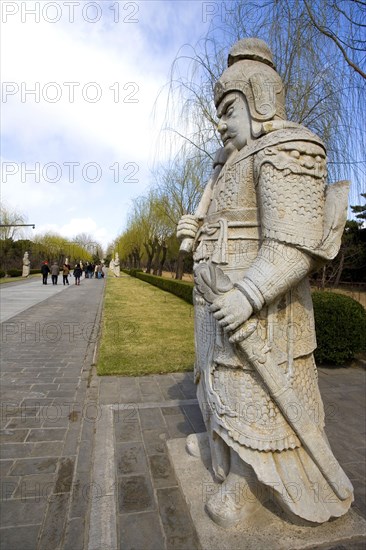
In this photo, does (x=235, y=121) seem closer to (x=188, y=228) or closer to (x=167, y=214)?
(x=188, y=228)

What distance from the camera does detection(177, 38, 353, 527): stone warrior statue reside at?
1626 millimetres

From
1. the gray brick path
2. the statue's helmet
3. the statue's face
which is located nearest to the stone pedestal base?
the gray brick path

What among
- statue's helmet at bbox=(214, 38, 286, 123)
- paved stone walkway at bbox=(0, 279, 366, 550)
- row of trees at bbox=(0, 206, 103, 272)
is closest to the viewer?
statue's helmet at bbox=(214, 38, 286, 123)

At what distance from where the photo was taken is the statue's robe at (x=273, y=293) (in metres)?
1.62

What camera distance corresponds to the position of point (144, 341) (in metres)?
7.37

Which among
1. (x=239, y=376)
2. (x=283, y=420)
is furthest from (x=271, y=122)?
(x=283, y=420)

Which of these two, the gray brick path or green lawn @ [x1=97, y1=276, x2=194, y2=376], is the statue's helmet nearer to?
the gray brick path

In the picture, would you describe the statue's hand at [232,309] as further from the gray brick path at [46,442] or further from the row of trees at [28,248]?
the row of trees at [28,248]

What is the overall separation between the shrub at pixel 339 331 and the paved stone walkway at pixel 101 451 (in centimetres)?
29

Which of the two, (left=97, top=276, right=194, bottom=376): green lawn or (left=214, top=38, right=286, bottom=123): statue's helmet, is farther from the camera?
(left=97, top=276, right=194, bottom=376): green lawn

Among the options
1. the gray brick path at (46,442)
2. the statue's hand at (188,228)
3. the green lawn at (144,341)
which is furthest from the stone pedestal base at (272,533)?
the green lawn at (144,341)

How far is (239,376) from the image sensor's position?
184cm

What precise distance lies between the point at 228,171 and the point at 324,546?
217cm

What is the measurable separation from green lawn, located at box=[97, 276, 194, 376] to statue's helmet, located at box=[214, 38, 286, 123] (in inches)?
170
